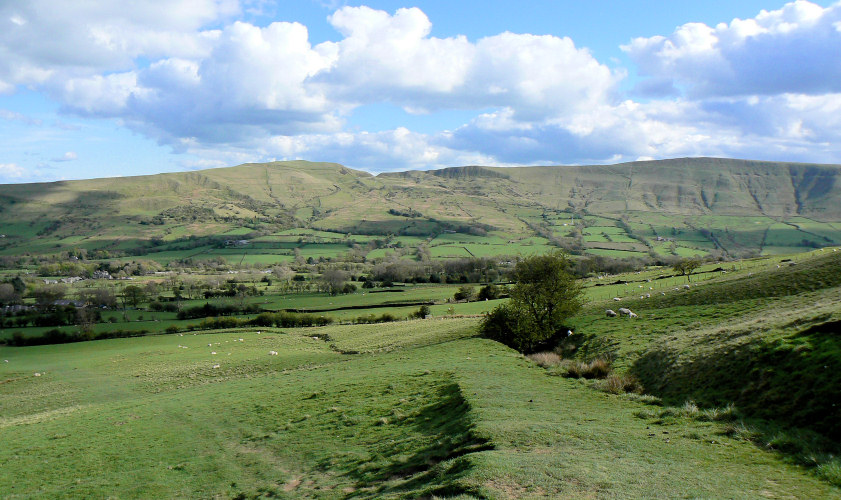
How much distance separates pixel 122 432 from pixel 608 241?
581 ft

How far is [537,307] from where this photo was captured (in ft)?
142

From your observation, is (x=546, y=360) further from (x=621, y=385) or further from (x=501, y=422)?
(x=501, y=422)

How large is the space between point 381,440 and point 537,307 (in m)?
27.7

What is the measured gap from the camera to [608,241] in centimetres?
17912

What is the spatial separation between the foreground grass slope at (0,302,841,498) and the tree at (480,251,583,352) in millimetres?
3653

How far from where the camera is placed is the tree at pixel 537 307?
41.1m

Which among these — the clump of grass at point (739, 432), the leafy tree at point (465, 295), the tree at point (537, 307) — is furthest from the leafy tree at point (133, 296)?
the clump of grass at point (739, 432)

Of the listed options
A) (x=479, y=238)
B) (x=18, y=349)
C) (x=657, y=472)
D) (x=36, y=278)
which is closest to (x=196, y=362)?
(x=18, y=349)

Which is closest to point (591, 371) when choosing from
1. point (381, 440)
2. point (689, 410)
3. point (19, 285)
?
point (689, 410)

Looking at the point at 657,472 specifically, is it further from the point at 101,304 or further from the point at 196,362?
the point at 101,304

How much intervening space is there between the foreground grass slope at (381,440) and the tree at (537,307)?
3.65m

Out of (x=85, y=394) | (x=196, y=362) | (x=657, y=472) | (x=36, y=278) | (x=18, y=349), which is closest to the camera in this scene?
(x=657, y=472)

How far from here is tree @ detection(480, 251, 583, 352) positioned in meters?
41.1

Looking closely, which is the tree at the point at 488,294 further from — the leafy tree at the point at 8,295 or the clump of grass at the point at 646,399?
the leafy tree at the point at 8,295
